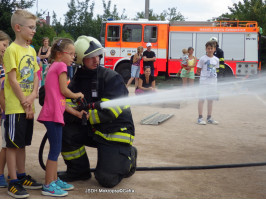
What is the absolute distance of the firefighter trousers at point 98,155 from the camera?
12.0ft

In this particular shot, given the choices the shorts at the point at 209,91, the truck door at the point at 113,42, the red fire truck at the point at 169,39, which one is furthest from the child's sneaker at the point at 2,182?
the truck door at the point at 113,42

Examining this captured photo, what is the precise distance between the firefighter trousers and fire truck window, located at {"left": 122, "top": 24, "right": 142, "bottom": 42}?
13.8m

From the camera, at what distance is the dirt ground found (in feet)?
11.4

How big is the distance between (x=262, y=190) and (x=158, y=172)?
106 centimetres

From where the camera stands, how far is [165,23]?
1730cm

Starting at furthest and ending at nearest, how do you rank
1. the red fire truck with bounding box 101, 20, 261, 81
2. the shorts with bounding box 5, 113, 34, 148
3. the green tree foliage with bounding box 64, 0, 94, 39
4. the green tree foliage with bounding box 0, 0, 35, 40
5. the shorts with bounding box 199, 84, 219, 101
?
the green tree foliage with bounding box 64, 0, 94, 39, the red fire truck with bounding box 101, 20, 261, 81, the green tree foliage with bounding box 0, 0, 35, 40, the shorts with bounding box 199, 84, 219, 101, the shorts with bounding box 5, 113, 34, 148

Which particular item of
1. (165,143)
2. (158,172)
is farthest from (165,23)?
(158,172)

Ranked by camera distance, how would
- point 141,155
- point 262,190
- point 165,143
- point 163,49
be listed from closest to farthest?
point 262,190, point 141,155, point 165,143, point 163,49

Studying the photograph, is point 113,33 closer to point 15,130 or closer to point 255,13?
point 255,13

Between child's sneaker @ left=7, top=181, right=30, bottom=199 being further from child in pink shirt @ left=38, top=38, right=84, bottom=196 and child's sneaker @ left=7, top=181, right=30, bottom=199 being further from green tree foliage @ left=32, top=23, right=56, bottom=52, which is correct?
green tree foliage @ left=32, top=23, right=56, bottom=52

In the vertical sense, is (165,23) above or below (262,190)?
above

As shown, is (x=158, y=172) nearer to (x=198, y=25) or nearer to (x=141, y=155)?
(x=141, y=155)

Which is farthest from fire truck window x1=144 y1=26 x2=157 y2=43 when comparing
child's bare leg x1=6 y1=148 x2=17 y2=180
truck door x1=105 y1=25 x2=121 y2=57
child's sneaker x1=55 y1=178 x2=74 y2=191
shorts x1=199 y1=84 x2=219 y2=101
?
child's bare leg x1=6 y1=148 x2=17 y2=180

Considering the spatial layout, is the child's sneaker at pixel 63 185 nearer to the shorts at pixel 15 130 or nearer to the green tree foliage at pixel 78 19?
the shorts at pixel 15 130
